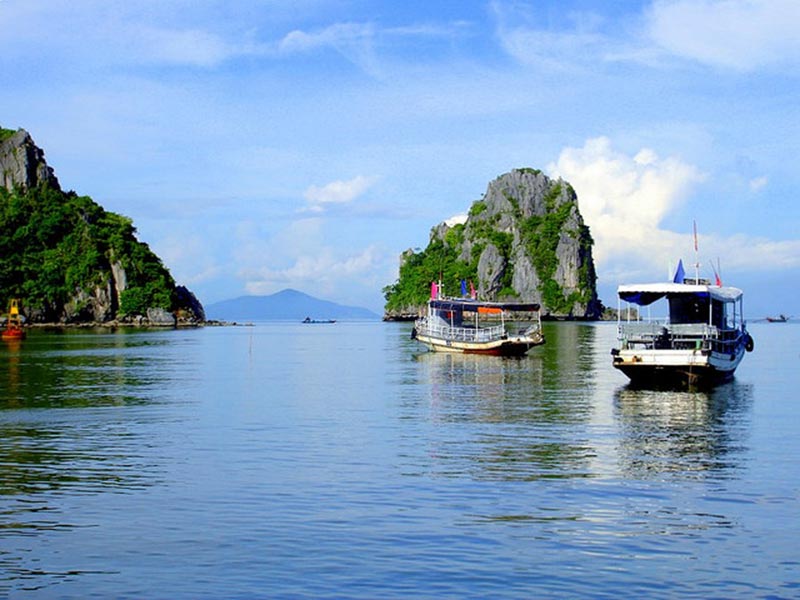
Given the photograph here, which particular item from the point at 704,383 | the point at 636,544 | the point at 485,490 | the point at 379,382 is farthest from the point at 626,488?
the point at 379,382

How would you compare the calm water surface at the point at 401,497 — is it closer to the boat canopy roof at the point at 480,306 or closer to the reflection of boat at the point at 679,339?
the reflection of boat at the point at 679,339

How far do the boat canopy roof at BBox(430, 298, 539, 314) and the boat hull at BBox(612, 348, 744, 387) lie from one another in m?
33.7

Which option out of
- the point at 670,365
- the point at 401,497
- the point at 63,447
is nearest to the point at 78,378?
the point at 63,447

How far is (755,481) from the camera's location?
2266 cm

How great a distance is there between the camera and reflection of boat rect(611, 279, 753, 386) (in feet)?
154

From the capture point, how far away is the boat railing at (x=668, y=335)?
1902 inches

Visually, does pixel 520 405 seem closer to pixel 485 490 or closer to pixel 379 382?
pixel 379 382

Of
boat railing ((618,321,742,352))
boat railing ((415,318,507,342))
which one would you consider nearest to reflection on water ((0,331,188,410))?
boat railing ((618,321,742,352))

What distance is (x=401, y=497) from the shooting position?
2073cm

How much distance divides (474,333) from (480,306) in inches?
101

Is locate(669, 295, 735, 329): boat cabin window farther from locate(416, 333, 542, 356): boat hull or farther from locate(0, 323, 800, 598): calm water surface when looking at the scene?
locate(416, 333, 542, 356): boat hull

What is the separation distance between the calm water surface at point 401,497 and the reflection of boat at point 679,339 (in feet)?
10.2

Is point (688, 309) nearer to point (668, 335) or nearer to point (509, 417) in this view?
point (668, 335)

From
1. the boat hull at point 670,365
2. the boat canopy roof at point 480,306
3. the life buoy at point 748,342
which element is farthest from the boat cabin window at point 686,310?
the boat canopy roof at point 480,306
